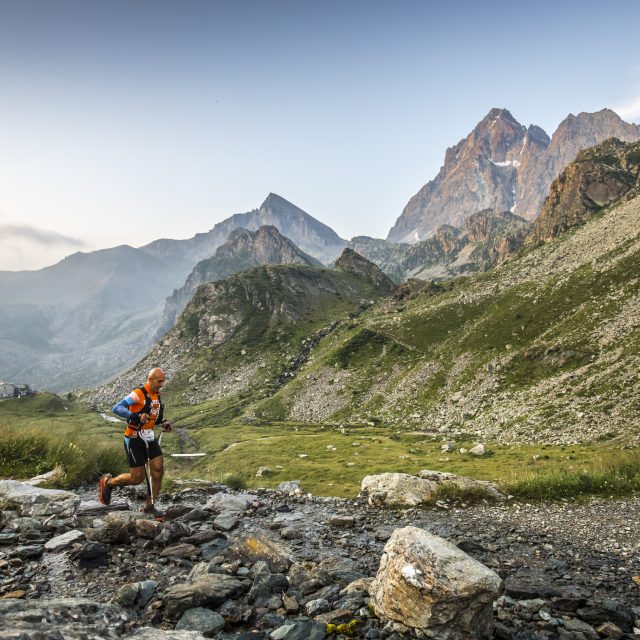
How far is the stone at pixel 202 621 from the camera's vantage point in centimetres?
832

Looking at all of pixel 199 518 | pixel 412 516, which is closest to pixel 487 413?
pixel 412 516

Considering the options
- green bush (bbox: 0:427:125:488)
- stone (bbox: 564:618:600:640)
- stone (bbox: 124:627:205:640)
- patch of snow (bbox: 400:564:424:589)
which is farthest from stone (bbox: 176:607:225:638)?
green bush (bbox: 0:427:125:488)

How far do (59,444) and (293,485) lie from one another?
46.2 feet

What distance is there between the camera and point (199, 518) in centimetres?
1619

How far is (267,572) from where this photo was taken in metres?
10.6

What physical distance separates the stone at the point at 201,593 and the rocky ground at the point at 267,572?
0.11ft

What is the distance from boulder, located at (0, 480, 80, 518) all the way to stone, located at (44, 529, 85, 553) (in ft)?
10.1

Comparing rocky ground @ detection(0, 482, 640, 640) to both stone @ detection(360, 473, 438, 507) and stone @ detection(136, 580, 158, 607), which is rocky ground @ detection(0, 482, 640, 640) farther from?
stone @ detection(360, 473, 438, 507)

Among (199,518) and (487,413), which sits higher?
(199,518)

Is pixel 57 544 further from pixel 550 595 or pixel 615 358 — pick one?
pixel 615 358

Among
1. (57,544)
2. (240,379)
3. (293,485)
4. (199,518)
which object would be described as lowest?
(240,379)

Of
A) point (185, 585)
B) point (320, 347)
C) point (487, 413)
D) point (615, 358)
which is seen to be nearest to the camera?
point (185, 585)

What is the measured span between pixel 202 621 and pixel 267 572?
236 cm

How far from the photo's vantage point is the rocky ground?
8328 millimetres
